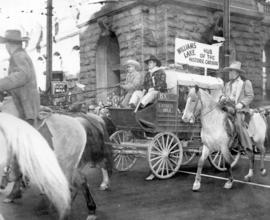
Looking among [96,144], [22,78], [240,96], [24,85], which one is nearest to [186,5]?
[240,96]

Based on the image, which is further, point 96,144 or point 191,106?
point 191,106

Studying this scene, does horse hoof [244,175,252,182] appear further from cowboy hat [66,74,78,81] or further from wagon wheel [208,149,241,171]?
cowboy hat [66,74,78,81]

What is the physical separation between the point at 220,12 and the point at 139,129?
11.2 meters

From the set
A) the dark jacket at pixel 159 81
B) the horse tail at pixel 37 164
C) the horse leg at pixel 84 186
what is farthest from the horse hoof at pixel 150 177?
the horse tail at pixel 37 164

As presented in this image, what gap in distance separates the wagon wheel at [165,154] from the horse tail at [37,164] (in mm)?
4894

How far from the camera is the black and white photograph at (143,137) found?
4957 mm

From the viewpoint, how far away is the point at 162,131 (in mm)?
8570

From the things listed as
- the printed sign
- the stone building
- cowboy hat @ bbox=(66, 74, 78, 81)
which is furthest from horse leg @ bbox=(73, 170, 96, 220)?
cowboy hat @ bbox=(66, 74, 78, 81)

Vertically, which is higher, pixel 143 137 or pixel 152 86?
pixel 152 86

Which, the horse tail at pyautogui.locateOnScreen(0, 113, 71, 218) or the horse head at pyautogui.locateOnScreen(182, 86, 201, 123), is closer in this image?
the horse tail at pyautogui.locateOnScreen(0, 113, 71, 218)

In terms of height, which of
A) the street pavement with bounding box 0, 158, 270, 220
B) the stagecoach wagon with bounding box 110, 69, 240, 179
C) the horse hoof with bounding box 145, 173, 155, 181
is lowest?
the street pavement with bounding box 0, 158, 270, 220

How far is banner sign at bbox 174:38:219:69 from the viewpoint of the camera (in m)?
11.8

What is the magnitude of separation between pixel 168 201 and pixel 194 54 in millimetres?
6668

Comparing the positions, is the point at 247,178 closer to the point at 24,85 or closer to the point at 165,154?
the point at 165,154
